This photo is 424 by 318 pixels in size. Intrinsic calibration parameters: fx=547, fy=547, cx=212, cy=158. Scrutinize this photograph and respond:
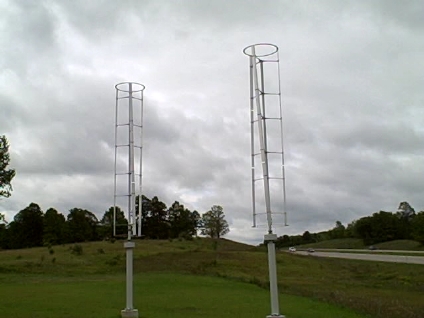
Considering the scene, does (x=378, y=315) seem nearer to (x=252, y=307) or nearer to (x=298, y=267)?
(x=252, y=307)

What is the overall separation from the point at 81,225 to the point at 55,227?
7.17 m

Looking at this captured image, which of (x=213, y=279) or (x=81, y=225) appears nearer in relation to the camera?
(x=213, y=279)

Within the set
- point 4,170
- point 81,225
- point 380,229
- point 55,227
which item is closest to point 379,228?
point 380,229

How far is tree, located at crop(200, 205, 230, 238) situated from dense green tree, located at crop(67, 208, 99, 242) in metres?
23.8

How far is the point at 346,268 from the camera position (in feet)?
178

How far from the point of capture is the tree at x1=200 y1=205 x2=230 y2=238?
4646 inches

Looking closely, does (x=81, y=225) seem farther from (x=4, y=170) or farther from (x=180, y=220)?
(x=4, y=170)

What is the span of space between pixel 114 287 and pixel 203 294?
17.6ft

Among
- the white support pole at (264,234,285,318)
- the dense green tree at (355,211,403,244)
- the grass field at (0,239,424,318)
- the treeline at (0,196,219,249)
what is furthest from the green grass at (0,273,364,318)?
the dense green tree at (355,211,403,244)

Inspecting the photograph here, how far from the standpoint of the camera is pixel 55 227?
10706 cm

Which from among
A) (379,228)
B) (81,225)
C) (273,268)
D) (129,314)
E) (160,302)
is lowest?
(160,302)

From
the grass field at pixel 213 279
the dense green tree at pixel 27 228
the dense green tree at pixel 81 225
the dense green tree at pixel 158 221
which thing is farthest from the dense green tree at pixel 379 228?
the grass field at pixel 213 279

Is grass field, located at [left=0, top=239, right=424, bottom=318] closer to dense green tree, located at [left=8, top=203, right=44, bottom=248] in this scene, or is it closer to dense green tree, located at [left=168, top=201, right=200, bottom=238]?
dense green tree, located at [left=8, top=203, right=44, bottom=248]

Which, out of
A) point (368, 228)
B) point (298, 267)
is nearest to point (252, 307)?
point (298, 267)
